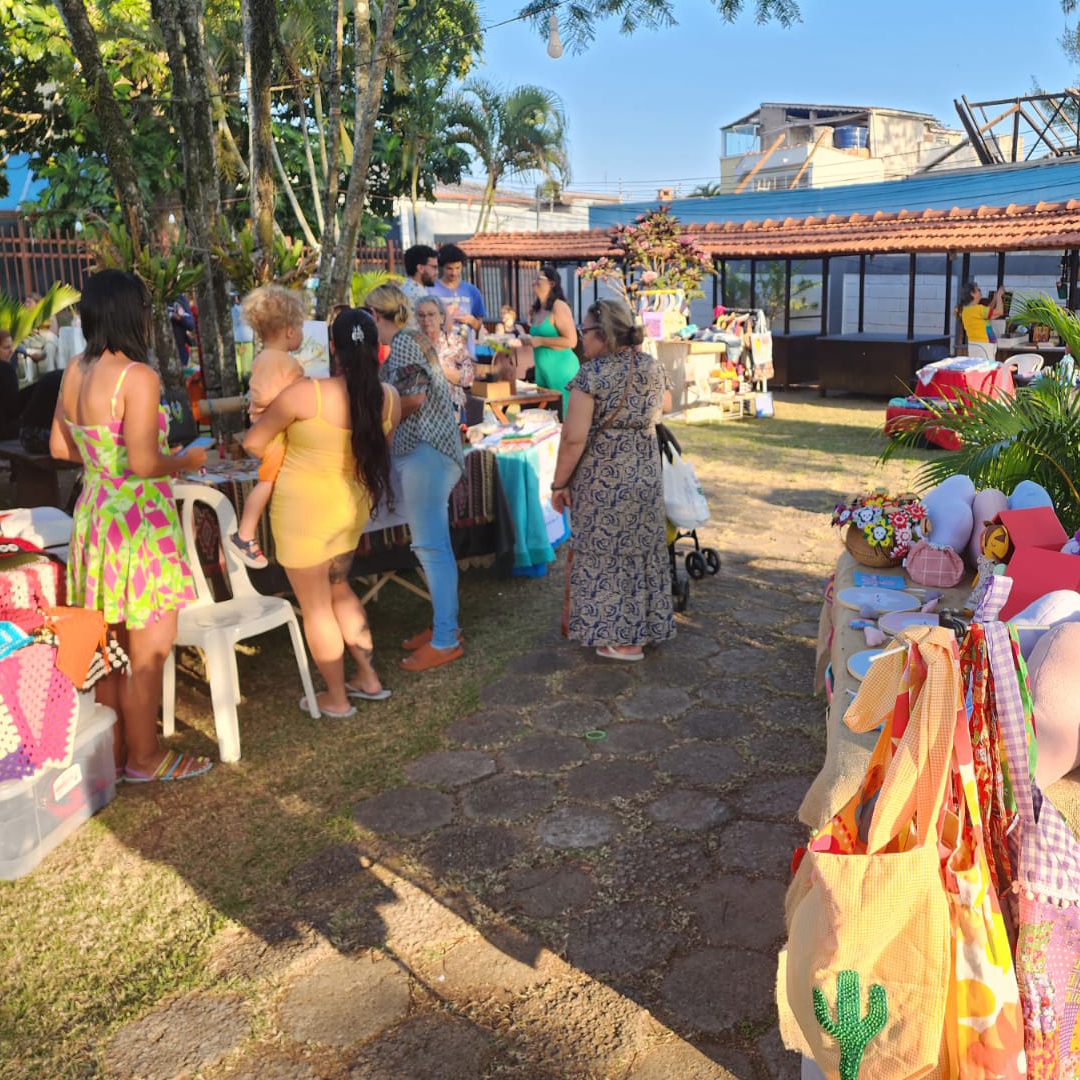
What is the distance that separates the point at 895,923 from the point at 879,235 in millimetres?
15619

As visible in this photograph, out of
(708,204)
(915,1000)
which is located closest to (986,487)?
(915,1000)

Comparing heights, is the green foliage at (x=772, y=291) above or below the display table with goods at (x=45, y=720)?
above

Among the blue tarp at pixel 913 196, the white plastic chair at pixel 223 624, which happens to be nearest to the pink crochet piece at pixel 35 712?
the white plastic chair at pixel 223 624

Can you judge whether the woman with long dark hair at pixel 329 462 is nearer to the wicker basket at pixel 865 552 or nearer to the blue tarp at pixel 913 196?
the wicker basket at pixel 865 552

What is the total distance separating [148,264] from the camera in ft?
18.3

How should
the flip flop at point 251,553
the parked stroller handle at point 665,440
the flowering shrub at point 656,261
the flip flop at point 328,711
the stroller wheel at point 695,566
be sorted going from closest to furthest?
the flip flop at point 251,553 → the flip flop at point 328,711 → the parked stroller handle at point 665,440 → the stroller wheel at point 695,566 → the flowering shrub at point 656,261

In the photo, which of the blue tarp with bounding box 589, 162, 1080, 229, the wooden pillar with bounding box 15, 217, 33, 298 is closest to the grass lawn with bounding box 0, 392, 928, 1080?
the wooden pillar with bounding box 15, 217, 33, 298

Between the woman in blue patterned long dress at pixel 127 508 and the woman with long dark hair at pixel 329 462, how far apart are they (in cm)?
37

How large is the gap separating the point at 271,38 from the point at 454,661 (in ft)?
12.3

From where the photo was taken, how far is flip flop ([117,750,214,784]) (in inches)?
159

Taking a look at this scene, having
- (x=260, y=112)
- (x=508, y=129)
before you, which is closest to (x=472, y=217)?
(x=508, y=129)

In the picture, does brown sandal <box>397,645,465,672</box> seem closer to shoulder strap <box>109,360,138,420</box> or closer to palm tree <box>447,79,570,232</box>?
shoulder strap <box>109,360,138,420</box>

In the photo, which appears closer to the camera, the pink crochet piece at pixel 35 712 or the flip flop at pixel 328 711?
the pink crochet piece at pixel 35 712

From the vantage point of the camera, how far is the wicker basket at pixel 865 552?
3842mm
